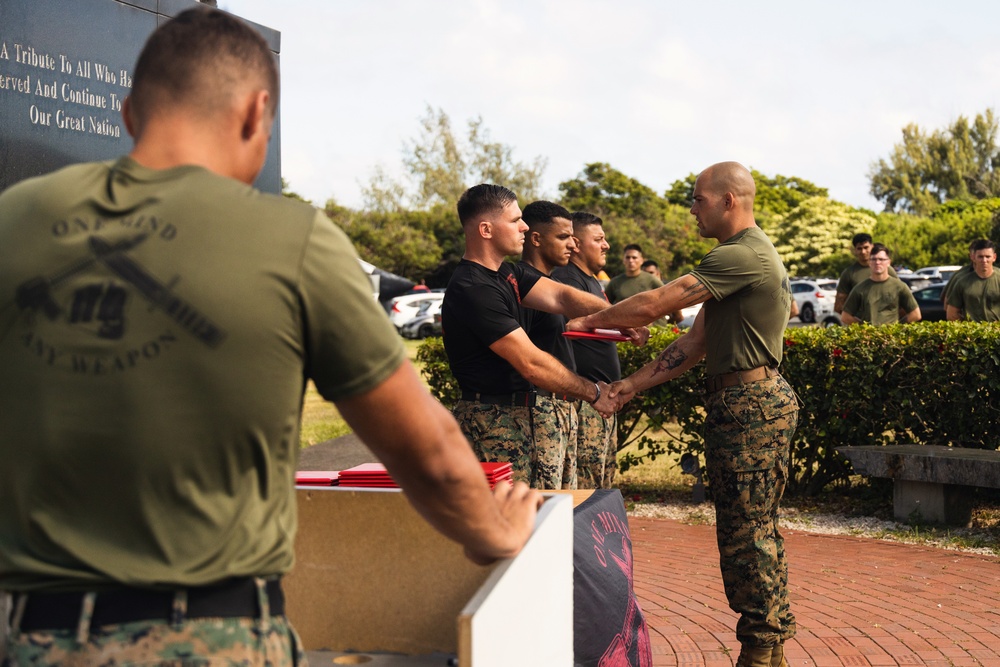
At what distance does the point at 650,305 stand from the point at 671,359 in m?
0.44

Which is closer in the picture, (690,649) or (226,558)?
(226,558)

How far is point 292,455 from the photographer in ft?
5.14

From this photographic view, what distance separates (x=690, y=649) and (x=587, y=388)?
1356 millimetres

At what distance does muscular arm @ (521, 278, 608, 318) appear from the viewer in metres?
5.23

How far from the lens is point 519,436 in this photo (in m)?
4.71

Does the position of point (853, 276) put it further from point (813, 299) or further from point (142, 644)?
point (813, 299)

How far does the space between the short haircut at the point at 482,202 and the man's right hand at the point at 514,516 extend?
8.81 ft

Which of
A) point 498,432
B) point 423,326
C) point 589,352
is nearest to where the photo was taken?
point 498,432

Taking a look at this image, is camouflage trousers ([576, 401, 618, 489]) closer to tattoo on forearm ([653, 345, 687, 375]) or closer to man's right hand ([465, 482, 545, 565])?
tattoo on forearm ([653, 345, 687, 375])

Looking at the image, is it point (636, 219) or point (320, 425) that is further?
point (636, 219)

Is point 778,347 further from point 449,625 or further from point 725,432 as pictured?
point 449,625

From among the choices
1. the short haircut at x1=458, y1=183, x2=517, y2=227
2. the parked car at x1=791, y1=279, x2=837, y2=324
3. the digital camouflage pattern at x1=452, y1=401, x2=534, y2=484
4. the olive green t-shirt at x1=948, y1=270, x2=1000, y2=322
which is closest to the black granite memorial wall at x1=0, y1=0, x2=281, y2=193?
the short haircut at x1=458, y1=183, x2=517, y2=227

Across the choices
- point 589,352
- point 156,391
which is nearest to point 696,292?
point 589,352

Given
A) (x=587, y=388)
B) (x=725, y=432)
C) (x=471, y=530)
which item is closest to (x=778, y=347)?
(x=725, y=432)
